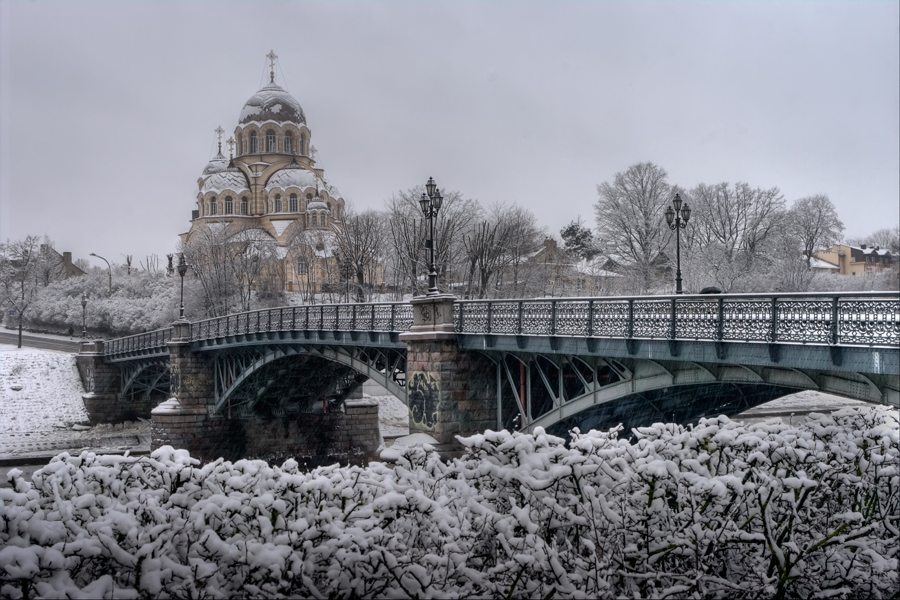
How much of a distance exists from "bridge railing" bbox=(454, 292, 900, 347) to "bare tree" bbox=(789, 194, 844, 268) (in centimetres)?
2623

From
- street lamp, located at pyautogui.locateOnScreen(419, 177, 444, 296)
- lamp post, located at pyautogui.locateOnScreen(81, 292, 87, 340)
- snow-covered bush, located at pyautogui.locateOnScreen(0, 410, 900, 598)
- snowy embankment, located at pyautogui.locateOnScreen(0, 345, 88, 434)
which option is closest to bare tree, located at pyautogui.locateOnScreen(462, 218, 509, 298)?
street lamp, located at pyautogui.locateOnScreen(419, 177, 444, 296)

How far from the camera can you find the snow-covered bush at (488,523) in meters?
4.77

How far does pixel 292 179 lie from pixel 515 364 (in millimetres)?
56752

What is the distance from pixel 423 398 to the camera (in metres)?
16.2

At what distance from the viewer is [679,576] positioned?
5.21 m

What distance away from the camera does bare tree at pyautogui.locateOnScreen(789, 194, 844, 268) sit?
1432 inches

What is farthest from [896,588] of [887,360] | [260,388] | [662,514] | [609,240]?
[609,240]

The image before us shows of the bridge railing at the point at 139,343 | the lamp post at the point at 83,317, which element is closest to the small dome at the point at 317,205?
the lamp post at the point at 83,317

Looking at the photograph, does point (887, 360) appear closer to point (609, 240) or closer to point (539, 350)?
point (539, 350)

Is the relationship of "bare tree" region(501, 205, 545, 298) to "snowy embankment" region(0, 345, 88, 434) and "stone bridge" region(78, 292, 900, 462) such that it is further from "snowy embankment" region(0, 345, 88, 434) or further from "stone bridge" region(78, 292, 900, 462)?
"snowy embankment" region(0, 345, 88, 434)

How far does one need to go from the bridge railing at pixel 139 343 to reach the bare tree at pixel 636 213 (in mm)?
22669

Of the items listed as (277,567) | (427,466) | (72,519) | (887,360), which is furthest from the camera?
(887,360)

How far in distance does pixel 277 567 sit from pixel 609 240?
1618 inches

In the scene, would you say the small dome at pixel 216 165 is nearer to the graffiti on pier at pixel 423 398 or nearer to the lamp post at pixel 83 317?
the lamp post at pixel 83 317
